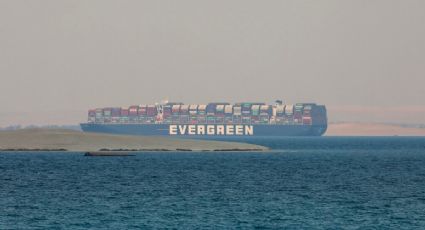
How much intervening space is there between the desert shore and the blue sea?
205ft

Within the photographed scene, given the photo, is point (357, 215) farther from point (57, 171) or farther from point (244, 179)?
point (57, 171)

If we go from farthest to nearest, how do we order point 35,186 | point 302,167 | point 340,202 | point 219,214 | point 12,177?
point 302,167
point 12,177
point 35,186
point 340,202
point 219,214

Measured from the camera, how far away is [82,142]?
A: 181m

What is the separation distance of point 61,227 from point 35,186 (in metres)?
28.9

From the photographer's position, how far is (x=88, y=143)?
593 feet

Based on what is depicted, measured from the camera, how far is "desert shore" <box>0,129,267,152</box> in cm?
17600

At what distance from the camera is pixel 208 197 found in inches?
2886

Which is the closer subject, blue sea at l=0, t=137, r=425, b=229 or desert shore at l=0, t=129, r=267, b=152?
blue sea at l=0, t=137, r=425, b=229

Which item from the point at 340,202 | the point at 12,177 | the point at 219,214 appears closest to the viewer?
the point at 219,214

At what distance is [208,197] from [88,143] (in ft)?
361

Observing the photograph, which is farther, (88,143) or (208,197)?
(88,143)

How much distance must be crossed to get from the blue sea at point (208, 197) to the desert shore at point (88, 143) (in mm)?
62505

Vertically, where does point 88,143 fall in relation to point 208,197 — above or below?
above

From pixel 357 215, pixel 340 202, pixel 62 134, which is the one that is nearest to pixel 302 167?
pixel 340 202
